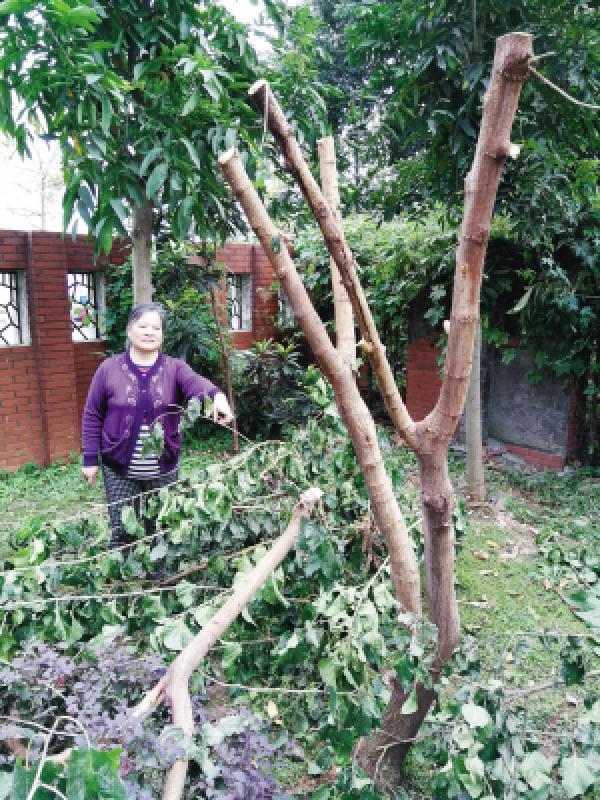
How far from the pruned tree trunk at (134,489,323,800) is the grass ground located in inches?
24.4

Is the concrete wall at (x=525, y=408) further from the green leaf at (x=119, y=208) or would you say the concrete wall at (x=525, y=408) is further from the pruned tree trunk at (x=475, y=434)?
the green leaf at (x=119, y=208)

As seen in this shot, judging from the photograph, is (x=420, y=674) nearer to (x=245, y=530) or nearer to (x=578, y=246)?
(x=245, y=530)

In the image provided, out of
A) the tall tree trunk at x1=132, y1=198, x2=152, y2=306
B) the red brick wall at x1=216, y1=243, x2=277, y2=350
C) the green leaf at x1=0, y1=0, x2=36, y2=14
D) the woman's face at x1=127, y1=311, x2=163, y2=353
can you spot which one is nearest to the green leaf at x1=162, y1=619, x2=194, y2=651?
the woman's face at x1=127, y1=311, x2=163, y2=353

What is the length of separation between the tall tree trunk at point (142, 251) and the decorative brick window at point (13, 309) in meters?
1.99

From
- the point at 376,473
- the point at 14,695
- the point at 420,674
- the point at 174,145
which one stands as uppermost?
the point at 174,145

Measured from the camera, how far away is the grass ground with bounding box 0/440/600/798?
5.71ft

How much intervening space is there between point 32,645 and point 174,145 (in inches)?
95.7

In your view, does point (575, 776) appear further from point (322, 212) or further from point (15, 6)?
point (15, 6)

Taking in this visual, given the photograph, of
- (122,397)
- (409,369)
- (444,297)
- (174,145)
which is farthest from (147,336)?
(409,369)

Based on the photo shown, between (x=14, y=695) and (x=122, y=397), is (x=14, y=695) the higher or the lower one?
the lower one

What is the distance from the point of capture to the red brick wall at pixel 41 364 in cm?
504

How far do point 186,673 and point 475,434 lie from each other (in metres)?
3.45

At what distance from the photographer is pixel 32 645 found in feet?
4.72

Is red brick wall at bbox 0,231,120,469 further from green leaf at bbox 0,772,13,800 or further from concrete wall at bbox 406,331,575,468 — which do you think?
green leaf at bbox 0,772,13,800
